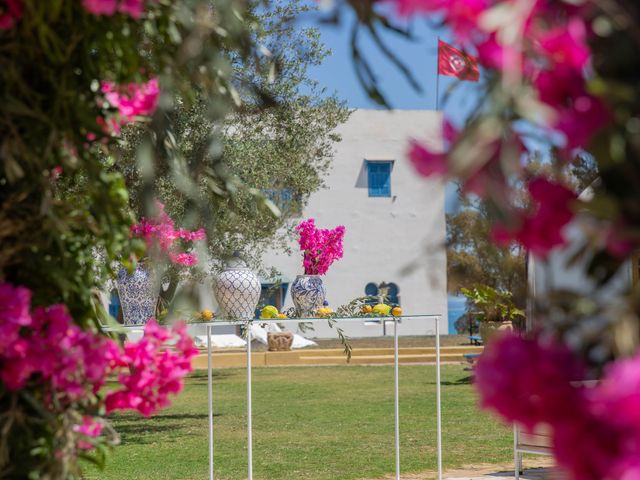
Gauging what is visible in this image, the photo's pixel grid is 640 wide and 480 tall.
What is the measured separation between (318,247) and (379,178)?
53.1ft

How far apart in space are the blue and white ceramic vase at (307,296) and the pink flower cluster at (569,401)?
3.87 metres

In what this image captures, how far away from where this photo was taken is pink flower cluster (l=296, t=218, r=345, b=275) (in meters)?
4.97

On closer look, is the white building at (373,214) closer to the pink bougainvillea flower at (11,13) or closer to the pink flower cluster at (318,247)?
the pink flower cluster at (318,247)

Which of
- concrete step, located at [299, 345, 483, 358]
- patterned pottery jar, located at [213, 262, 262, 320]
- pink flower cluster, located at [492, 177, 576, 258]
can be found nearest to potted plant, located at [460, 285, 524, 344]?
patterned pottery jar, located at [213, 262, 262, 320]

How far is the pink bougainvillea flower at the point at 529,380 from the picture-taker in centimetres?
82

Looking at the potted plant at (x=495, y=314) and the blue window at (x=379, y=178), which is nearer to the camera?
the potted plant at (x=495, y=314)

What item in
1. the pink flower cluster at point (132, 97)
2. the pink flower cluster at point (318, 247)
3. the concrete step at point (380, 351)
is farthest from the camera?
the concrete step at point (380, 351)

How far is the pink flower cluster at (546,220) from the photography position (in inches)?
34.1

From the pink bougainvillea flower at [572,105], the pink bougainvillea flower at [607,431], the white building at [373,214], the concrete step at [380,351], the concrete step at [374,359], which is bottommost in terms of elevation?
the concrete step at [374,359]

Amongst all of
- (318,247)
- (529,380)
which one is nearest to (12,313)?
(529,380)

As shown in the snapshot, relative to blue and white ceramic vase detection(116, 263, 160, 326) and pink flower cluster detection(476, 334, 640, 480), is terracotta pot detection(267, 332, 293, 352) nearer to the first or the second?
blue and white ceramic vase detection(116, 263, 160, 326)

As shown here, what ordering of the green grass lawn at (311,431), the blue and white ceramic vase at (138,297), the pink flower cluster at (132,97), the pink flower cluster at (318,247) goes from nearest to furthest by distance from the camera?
the pink flower cluster at (132,97)
the blue and white ceramic vase at (138,297)
the pink flower cluster at (318,247)
the green grass lawn at (311,431)

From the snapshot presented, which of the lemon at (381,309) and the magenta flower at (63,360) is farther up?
the lemon at (381,309)

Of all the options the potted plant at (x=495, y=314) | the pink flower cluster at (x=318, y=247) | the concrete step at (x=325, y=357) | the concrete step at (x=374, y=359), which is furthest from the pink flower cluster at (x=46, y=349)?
the concrete step at (x=374, y=359)
